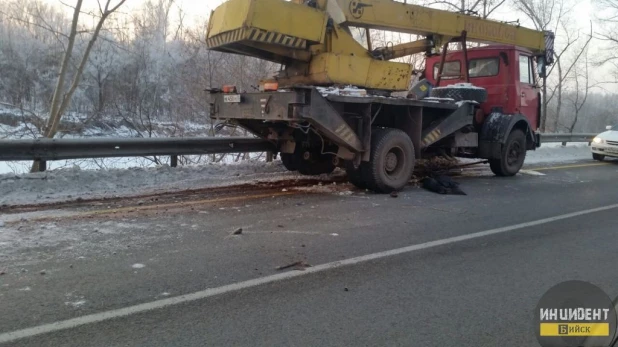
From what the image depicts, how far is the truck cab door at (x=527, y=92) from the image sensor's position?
11195 millimetres

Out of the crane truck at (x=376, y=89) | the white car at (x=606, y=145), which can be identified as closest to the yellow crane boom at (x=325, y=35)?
the crane truck at (x=376, y=89)

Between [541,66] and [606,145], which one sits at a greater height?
[541,66]


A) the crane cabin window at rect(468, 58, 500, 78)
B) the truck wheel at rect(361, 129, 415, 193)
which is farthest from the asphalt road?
the crane cabin window at rect(468, 58, 500, 78)

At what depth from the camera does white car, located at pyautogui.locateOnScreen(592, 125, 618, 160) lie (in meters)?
15.4

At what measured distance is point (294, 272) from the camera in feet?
14.2

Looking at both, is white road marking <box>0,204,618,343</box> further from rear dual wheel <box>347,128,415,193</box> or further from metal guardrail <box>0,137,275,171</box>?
metal guardrail <box>0,137,275,171</box>

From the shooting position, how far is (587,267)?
4.74m

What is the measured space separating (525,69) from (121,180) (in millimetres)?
8948

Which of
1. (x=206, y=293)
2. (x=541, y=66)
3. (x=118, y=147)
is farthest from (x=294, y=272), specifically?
(x=541, y=66)

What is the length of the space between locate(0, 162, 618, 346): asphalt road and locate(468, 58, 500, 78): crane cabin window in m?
4.74

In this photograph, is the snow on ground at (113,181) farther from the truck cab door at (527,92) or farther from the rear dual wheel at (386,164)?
the truck cab door at (527,92)

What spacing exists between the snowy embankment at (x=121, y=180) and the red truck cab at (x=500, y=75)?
14.9 ft

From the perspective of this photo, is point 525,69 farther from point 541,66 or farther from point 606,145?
point 606,145

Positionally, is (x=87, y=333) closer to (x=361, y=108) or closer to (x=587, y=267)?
(x=587, y=267)
